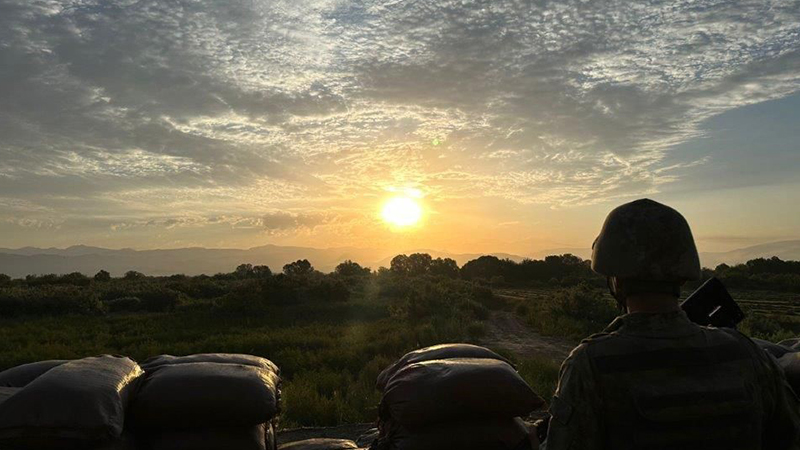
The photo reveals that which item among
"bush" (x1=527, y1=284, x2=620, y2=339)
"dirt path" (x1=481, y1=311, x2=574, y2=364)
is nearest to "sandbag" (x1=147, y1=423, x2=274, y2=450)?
"dirt path" (x1=481, y1=311, x2=574, y2=364)

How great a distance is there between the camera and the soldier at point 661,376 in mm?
1984

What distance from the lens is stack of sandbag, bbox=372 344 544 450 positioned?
3986 millimetres

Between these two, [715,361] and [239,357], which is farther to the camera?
[239,357]

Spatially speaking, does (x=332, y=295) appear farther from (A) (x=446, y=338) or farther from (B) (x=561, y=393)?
(B) (x=561, y=393)

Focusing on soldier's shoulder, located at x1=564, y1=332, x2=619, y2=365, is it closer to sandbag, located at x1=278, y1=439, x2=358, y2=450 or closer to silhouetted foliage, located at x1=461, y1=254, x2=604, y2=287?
sandbag, located at x1=278, y1=439, x2=358, y2=450

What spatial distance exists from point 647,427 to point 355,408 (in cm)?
608

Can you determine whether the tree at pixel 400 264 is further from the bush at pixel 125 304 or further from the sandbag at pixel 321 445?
the sandbag at pixel 321 445

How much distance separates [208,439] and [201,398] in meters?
0.33

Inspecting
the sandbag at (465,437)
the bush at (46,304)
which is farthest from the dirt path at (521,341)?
the bush at (46,304)

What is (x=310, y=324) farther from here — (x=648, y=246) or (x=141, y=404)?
(x=648, y=246)

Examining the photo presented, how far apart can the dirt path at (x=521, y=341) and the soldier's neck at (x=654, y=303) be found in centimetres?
1055

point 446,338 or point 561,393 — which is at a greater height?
point 561,393

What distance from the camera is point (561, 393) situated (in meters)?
2.05

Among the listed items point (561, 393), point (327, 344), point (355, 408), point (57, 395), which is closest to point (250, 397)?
point (57, 395)
